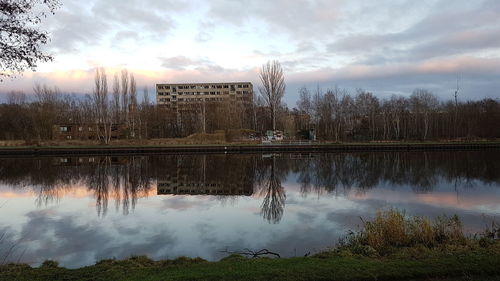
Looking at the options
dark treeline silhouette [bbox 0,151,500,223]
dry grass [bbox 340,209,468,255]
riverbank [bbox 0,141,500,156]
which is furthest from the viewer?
riverbank [bbox 0,141,500,156]

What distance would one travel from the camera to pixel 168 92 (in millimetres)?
137125

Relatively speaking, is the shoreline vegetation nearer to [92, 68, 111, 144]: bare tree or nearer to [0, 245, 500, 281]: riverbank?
[0, 245, 500, 281]: riverbank

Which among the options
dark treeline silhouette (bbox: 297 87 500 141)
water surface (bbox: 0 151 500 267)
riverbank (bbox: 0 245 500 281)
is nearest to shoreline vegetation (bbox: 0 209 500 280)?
riverbank (bbox: 0 245 500 281)

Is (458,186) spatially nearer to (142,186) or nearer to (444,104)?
(142,186)

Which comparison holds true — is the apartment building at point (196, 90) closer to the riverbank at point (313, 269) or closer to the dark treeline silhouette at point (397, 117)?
the dark treeline silhouette at point (397, 117)

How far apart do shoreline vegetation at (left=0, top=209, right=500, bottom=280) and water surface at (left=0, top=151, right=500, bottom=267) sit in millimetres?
1458

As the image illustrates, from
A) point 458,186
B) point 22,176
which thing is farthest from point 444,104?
point 22,176

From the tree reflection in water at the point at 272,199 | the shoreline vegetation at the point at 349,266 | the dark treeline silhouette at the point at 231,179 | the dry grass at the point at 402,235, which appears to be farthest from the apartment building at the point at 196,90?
the shoreline vegetation at the point at 349,266

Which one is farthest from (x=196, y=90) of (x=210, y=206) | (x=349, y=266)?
(x=349, y=266)

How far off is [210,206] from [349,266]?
9.70 m

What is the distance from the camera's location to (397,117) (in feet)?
228

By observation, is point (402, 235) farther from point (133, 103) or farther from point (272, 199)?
point (133, 103)

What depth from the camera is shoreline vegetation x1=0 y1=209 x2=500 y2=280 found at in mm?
6086

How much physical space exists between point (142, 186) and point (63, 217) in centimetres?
730
